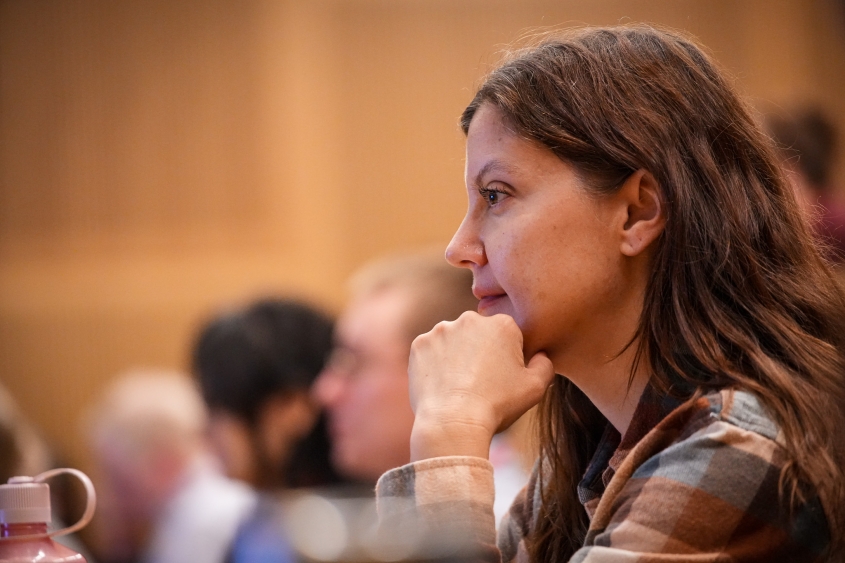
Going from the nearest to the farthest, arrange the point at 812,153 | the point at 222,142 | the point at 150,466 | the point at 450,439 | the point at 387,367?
the point at 450,439 → the point at 387,367 → the point at 812,153 → the point at 150,466 → the point at 222,142

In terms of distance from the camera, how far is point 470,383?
4.25 ft

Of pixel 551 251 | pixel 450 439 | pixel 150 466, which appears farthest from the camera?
pixel 150 466

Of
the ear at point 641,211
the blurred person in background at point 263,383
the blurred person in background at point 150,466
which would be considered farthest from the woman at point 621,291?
the blurred person in background at point 150,466

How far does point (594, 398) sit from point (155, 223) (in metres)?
3.96

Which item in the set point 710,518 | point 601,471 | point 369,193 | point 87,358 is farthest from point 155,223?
point 710,518

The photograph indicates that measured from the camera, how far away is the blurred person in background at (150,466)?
317cm

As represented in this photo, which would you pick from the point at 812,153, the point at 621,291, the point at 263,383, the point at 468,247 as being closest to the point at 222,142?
the point at 263,383

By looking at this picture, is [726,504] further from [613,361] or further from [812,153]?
[812,153]

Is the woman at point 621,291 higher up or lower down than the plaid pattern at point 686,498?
higher up

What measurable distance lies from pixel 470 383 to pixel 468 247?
204 mm

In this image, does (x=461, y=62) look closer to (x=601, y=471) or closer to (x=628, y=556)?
(x=601, y=471)

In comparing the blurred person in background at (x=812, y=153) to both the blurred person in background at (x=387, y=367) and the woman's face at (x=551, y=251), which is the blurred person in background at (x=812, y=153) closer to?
the blurred person in background at (x=387, y=367)

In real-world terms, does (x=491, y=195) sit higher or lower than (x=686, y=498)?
higher

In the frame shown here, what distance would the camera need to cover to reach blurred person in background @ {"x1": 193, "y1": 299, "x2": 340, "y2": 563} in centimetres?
300
